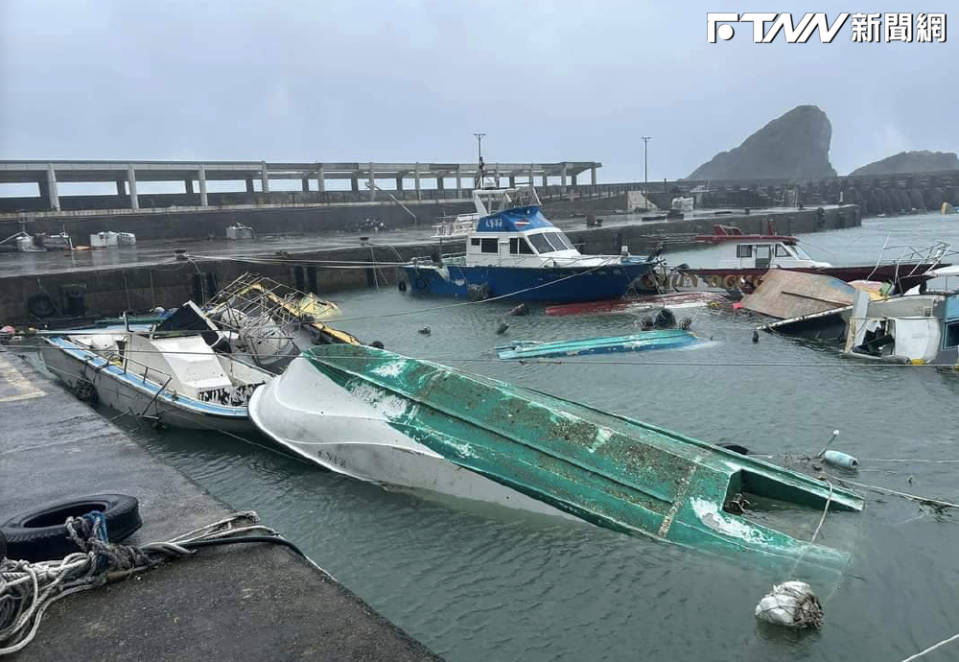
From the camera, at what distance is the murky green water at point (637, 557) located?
22.6ft

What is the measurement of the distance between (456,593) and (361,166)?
5635 cm

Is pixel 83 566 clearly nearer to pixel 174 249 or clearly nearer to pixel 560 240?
pixel 560 240

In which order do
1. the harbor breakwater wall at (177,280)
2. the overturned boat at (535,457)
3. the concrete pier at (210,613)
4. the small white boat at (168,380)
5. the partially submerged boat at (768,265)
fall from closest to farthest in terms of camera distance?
1. the concrete pier at (210,613)
2. the overturned boat at (535,457)
3. the small white boat at (168,380)
4. the partially submerged boat at (768,265)
5. the harbor breakwater wall at (177,280)

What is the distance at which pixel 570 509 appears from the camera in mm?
8578

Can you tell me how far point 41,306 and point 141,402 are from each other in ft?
47.9

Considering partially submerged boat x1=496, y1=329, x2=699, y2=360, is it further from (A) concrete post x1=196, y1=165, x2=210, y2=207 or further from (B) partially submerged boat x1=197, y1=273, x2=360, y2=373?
(A) concrete post x1=196, y1=165, x2=210, y2=207

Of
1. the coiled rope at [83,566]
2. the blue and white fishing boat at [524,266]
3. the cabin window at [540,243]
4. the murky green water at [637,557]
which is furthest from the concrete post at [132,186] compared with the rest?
the coiled rope at [83,566]

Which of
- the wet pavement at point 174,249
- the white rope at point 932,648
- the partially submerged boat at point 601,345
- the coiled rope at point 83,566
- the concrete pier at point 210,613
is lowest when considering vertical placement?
the white rope at point 932,648

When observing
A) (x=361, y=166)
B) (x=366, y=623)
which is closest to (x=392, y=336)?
(x=366, y=623)

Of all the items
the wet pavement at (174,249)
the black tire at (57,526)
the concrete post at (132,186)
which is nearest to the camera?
the black tire at (57,526)

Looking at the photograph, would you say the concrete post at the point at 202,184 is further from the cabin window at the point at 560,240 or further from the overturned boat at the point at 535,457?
the overturned boat at the point at 535,457

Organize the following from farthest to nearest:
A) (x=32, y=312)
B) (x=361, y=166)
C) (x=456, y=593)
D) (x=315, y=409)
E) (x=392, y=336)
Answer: (x=361, y=166) → (x=32, y=312) → (x=392, y=336) → (x=315, y=409) → (x=456, y=593)

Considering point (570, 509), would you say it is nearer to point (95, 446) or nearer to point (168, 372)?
point (95, 446)

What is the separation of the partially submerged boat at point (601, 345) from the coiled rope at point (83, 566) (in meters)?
13.4
